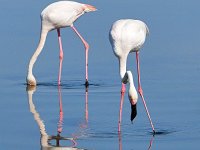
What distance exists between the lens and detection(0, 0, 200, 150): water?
27.0 ft

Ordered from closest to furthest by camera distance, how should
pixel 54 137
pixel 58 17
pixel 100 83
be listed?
pixel 54 137
pixel 100 83
pixel 58 17

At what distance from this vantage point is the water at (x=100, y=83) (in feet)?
27.0

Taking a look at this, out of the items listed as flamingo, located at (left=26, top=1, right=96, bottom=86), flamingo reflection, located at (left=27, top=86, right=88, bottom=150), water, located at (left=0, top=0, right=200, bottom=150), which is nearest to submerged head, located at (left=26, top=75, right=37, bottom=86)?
water, located at (left=0, top=0, right=200, bottom=150)

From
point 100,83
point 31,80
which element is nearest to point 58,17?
point 31,80

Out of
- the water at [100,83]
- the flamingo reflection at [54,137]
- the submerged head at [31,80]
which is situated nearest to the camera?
the flamingo reflection at [54,137]

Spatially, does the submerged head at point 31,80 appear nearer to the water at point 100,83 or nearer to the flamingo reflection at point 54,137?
the water at point 100,83

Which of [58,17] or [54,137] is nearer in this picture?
[54,137]

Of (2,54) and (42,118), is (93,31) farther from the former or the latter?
(42,118)

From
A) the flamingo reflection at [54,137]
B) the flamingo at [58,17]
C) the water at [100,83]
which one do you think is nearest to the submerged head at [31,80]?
the water at [100,83]

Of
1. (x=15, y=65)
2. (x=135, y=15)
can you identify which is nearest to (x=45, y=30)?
(x=15, y=65)

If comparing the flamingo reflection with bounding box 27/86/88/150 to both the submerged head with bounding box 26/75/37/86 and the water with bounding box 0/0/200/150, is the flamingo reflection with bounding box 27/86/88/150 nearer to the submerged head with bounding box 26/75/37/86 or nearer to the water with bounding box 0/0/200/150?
the water with bounding box 0/0/200/150

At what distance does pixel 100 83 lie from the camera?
1086 centimetres

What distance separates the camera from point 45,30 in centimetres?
1194

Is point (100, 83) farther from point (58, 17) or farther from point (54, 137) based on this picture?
point (54, 137)
